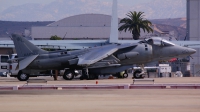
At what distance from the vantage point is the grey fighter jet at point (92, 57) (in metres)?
36.3

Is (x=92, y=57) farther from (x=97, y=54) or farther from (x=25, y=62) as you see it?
(x=25, y=62)

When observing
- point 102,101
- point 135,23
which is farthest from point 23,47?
point 135,23

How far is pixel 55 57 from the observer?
36.7 meters

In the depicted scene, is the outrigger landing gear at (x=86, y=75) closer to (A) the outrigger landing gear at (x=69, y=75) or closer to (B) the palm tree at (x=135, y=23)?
(A) the outrigger landing gear at (x=69, y=75)

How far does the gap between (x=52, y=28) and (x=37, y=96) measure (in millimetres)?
100120

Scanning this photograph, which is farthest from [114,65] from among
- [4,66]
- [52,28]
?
[52,28]

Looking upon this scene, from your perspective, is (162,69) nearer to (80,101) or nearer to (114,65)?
(114,65)

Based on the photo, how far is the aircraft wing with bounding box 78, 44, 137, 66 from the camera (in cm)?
3638

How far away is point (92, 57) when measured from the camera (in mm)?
36875

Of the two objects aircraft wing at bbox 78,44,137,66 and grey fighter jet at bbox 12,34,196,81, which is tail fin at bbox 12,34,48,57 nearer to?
grey fighter jet at bbox 12,34,196,81

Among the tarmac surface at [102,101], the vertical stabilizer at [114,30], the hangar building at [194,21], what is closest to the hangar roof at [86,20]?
the hangar building at [194,21]

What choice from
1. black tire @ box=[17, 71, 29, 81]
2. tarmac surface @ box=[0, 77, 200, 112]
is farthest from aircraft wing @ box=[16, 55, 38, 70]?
tarmac surface @ box=[0, 77, 200, 112]

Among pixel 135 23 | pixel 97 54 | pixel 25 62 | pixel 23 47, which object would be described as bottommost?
pixel 25 62

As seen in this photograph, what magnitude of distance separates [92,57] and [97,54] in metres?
0.45
